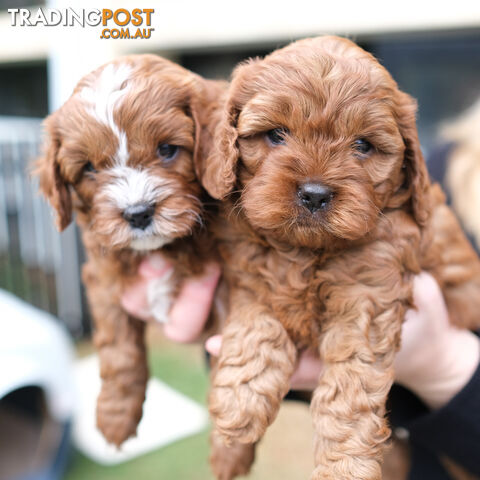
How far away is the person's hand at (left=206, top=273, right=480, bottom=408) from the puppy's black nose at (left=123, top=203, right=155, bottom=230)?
481mm

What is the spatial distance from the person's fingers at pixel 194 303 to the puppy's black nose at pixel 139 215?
44 cm

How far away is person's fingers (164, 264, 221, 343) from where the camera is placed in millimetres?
2164

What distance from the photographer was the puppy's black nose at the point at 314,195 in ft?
4.80

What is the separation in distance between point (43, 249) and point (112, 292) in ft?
15.5

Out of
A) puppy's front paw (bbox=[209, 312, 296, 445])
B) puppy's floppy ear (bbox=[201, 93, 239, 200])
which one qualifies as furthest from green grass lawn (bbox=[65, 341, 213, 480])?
puppy's floppy ear (bbox=[201, 93, 239, 200])

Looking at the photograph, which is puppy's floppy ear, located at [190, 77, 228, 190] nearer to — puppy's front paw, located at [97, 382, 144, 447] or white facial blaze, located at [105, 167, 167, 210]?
white facial blaze, located at [105, 167, 167, 210]

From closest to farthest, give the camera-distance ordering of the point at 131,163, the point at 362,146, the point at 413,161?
the point at 362,146
the point at 413,161
the point at 131,163

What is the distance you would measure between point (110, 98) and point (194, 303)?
0.86 meters

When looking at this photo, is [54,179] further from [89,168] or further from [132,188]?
[132,188]

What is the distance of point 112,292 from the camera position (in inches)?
88.5

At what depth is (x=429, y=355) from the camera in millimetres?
2062

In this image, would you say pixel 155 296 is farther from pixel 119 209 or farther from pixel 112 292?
pixel 119 209

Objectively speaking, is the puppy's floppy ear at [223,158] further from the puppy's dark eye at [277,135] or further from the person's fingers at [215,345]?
the person's fingers at [215,345]

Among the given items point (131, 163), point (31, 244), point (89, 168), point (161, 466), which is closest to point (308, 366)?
point (131, 163)
